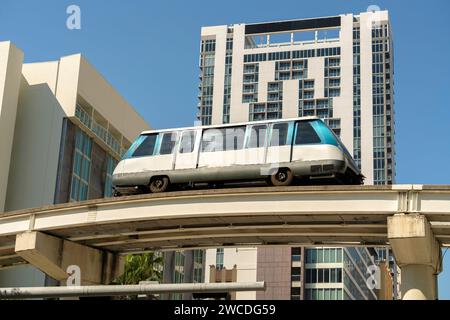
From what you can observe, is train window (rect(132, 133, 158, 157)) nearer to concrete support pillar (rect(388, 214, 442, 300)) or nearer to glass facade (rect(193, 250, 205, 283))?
concrete support pillar (rect(388, 214, 442, 300))

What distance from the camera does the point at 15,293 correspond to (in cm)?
963

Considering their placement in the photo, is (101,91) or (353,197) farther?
(101,91)

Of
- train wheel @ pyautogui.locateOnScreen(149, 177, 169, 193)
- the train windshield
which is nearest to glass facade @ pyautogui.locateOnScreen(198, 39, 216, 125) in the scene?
train wheel @ pyautogui.locateOnScreen(149, 177, 169, 193)

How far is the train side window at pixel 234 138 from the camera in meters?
28.4

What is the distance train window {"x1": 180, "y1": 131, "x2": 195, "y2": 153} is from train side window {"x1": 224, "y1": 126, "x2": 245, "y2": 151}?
1.41 metres

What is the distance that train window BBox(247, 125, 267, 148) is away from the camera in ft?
91.1

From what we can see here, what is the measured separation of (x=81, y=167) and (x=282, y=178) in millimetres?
40336

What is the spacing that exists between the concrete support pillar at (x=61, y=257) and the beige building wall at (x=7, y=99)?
86.5ft

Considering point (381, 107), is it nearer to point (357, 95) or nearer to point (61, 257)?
point (357, 95)

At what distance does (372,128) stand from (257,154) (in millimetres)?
147728

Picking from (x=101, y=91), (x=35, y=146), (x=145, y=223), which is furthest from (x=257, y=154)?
(x=101, y=91)

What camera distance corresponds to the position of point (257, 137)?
28.0 m

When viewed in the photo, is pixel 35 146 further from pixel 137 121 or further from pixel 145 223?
pixel 145 223
